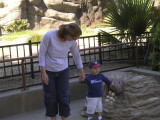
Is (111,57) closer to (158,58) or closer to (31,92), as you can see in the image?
(158,58)

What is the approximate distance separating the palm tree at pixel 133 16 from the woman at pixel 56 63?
12.1 feet

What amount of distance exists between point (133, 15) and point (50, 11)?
16038 mm

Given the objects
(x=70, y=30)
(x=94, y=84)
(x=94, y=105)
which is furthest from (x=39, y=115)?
(x=70, y=30)

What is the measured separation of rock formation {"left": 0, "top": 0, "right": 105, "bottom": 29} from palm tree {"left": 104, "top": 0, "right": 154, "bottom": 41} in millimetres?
14376

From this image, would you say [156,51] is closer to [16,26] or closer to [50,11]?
[16,26]

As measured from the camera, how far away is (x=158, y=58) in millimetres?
4941

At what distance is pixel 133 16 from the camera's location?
6.43 meters

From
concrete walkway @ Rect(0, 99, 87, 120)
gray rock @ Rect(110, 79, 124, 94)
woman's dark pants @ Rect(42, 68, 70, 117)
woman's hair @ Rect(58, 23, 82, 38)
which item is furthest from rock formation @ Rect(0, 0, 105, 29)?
woman's hair @ Rect(58, 23, 82, 38)

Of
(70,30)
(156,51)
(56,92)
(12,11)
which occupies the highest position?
(12,11)

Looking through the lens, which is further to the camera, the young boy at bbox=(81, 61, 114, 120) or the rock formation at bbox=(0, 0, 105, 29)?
the rock formation at bbox=(0, 0, 105, 29)

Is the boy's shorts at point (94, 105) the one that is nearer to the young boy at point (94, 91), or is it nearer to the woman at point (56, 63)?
the young boy at point (94, 91)

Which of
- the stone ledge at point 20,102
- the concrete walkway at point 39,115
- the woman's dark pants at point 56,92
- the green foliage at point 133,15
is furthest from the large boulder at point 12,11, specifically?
the woman's dark pants at point 56,92

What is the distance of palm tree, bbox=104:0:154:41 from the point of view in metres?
6.21

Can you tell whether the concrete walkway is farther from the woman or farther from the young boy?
the woman
